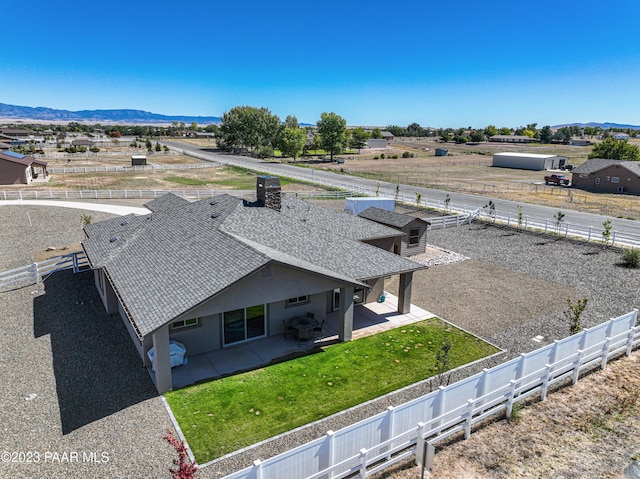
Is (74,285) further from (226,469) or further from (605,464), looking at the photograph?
(605,464)

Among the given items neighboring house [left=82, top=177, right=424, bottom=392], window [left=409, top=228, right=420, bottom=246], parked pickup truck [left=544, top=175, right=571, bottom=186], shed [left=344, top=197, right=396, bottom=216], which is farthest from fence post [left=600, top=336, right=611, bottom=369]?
parked pickup truck [left=544, top=175, right=571, bottom=186]

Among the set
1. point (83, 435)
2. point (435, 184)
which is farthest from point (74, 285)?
point (435, 184)

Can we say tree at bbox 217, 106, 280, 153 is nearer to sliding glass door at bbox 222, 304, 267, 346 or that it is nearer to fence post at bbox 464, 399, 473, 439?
sliding glass door at bbox 222, 304, 267, 346

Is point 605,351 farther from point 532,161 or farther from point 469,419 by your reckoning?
point 532,161

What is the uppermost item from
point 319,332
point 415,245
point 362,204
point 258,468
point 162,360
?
point 362,204

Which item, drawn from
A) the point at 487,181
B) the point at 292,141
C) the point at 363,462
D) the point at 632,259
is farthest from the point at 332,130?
the point at 363,462

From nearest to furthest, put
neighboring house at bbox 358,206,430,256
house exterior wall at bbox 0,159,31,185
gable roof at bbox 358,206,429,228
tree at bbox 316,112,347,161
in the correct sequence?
gable roof at bbox 358,206,429,228
neighboring house at bbox 358,206,430,256
house exterior wall at bbox 0,159,31,185
tree at bbox 316,112,347,161
